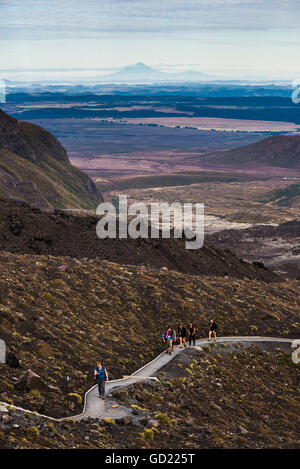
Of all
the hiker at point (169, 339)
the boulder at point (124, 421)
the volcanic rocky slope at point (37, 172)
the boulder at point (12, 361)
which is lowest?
the boulder at point (124, 421)

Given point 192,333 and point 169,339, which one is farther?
point 192,333

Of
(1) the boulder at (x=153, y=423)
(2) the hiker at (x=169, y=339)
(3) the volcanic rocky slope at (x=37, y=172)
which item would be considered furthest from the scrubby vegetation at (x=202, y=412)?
(3) the volcanic rocky slope at (x=37, y=172)

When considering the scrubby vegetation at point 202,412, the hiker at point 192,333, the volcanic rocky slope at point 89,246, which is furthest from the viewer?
the volcanic rocky slope at point 89,246

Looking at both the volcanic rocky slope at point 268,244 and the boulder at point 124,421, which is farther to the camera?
the volcanic rocky slope at point 268,244

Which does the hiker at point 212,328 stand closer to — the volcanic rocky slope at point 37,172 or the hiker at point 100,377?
the hiker at point 100,377

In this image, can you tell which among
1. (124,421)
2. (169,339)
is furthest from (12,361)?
(169,339)

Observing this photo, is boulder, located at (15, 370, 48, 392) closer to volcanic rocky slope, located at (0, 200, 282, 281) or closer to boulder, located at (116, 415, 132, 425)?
boulder, located at (116, 415, 132, 425)

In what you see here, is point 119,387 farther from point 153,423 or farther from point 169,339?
point 169,339

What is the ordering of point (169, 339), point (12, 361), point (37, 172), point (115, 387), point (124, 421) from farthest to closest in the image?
point (37, 172) → point (169, 339) → point (115, 387) → point (12, 361) → point (124, 421)

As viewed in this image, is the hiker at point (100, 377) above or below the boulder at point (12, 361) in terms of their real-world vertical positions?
below

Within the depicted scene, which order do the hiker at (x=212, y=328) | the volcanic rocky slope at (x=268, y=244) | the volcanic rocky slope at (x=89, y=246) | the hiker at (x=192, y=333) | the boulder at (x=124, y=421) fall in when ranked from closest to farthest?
the boulder at (x=124, y=421), the hiker at (x=192, y=333), the hiker at (x=212, y=328), the volcanic rocky slope at (x=89, y=246), the volcanic rocky slope at (x=268, y=244)

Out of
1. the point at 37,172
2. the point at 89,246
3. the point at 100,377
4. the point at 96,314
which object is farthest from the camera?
Result: the point at 37,172
